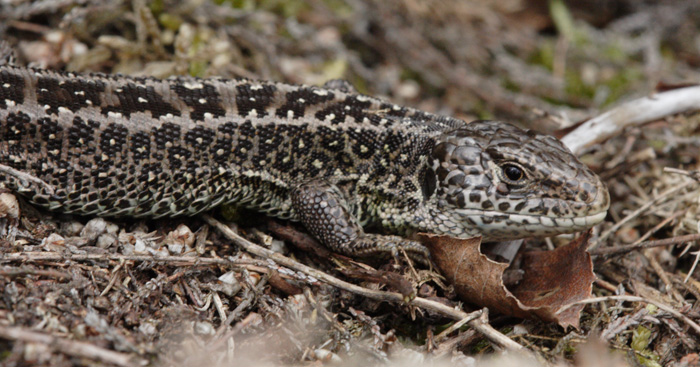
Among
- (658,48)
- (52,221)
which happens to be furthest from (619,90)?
(52,221)

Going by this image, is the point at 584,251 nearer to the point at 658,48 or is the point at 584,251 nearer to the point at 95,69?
the point at 95,69

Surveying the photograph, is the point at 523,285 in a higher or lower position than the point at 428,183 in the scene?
lower

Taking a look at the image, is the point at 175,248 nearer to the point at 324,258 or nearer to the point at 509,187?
the point at 324,258

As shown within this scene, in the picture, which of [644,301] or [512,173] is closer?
[644,301]

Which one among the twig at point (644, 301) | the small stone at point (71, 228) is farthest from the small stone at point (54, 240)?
the twig at point (644, 301)

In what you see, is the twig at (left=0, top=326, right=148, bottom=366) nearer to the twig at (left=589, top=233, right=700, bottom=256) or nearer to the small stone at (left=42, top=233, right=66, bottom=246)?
the small stone at (left=42, top=233, right=66, bottom=246)

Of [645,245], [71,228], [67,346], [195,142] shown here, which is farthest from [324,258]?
[645,245]

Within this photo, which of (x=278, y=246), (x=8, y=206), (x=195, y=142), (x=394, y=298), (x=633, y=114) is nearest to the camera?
(x=394, y=298)

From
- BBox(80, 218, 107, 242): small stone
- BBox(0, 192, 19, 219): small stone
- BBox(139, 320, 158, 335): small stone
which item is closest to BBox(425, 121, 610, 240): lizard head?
BBox(139, 320, 158, 335): small stone
